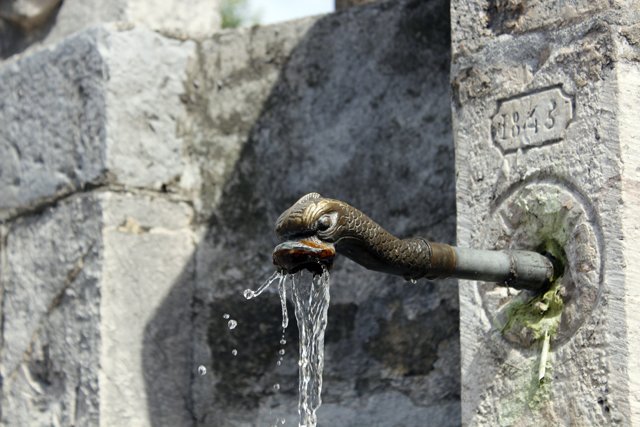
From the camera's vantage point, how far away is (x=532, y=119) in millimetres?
1028

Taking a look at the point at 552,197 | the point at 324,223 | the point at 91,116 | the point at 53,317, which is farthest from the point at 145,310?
the point at 552,197

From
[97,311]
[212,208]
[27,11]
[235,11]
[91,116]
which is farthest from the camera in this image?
[235,11]

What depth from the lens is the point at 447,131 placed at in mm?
1499

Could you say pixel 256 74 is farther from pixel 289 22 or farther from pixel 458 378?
pixel 458 378

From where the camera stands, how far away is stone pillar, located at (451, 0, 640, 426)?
0.90 m

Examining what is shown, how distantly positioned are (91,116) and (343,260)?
2.31ft

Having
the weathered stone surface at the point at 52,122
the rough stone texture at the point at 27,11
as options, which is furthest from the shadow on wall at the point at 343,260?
the rough stone texture at the point at 27,11

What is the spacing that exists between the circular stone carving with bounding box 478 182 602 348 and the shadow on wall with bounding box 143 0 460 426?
15.0 inches

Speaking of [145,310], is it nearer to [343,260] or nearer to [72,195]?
[72,195]

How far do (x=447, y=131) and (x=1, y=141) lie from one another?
1.18m

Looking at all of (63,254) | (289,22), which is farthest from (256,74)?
(63,254)

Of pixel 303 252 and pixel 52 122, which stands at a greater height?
pixel 52 122

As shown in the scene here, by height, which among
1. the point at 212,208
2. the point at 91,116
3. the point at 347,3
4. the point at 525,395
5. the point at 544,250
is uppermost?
the point at 347,3

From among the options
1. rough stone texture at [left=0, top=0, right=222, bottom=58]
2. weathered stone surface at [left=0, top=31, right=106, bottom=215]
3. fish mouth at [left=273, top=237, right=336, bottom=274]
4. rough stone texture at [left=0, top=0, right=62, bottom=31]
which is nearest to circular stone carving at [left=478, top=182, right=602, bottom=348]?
fish mouth at [left=273, top=237, right=336, bottom=274]
